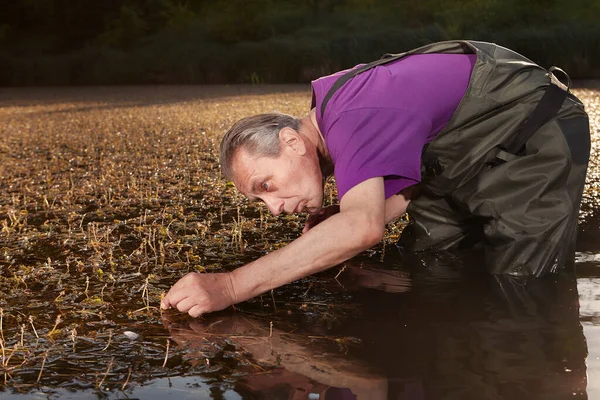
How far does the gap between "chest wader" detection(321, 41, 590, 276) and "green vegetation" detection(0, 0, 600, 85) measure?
56.7 ft

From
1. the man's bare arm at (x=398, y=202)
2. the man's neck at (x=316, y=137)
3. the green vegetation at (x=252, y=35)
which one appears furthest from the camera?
the green vegetation at (x=252, y=35)

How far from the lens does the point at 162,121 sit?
1296cm

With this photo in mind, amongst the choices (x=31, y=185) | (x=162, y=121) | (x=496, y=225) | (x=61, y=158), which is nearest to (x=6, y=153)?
(x=61, y=158)

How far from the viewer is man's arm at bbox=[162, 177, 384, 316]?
10.1ft

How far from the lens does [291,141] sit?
3.34 metres

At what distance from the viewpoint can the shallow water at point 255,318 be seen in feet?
9.08

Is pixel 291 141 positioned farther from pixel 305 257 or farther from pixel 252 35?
pixel 252 35

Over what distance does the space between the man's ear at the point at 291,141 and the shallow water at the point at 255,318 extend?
0.68 meters

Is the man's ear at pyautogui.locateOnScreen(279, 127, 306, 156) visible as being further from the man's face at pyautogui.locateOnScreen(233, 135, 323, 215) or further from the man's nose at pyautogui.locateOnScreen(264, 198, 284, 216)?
the man's nose at pyautogui.locateOnScreen(264, 198, 284, 216)

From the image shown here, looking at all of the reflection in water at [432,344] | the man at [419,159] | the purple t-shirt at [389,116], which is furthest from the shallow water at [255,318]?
the purple t-shirt at [389,116]

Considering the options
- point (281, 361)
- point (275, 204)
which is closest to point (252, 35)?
point (275, 204)

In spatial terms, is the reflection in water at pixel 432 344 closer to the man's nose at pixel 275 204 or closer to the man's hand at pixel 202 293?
the man's hand at pixel 202 293

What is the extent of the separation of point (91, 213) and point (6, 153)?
161 inches

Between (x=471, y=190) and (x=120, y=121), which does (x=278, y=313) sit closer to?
(x=471, y=190)
